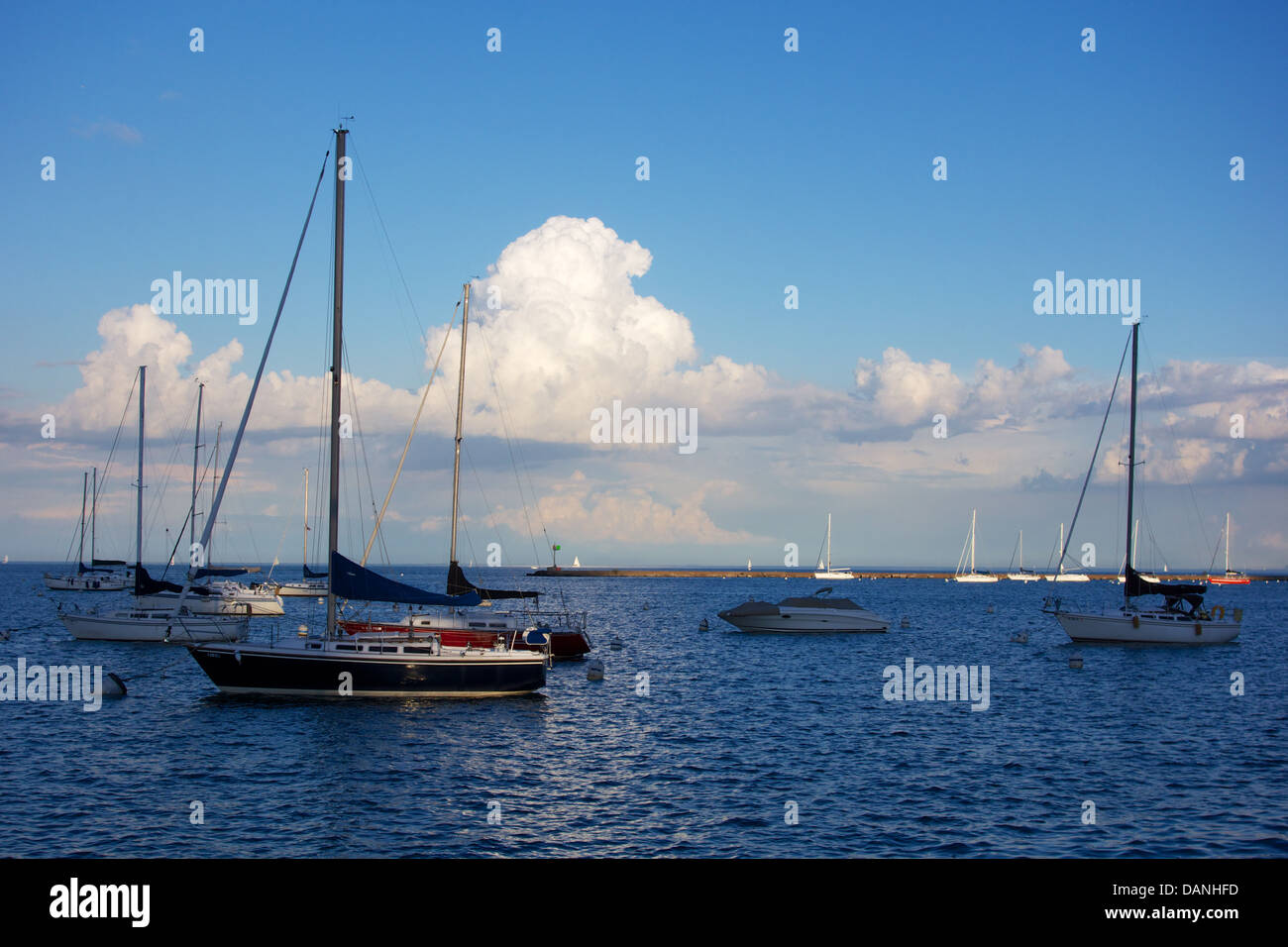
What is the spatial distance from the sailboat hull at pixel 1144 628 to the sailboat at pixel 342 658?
46.3 meters

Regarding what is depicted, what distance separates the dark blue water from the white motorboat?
28.8 metres

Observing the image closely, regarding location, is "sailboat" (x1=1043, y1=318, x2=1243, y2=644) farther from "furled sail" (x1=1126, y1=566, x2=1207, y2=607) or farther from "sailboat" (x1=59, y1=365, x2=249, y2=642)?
"sailboat" (x1=59, y1=365, x2=249, y2=642)

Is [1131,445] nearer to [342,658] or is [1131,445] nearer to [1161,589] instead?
[1161,589]

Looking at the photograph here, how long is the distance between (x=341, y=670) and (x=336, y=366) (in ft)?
39.9

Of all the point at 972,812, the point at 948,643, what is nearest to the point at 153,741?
the point at 972,812

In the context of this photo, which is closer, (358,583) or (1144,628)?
(358,583)

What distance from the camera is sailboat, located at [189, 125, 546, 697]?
3719 centimetres

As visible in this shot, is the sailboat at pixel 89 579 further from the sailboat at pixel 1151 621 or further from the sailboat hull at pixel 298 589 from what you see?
the sailboat at pixel 1151 621

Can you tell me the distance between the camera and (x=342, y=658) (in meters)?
37.1

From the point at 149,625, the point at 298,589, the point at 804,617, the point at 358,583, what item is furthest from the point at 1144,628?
the point at 298,589

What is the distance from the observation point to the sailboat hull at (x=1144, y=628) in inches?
2591

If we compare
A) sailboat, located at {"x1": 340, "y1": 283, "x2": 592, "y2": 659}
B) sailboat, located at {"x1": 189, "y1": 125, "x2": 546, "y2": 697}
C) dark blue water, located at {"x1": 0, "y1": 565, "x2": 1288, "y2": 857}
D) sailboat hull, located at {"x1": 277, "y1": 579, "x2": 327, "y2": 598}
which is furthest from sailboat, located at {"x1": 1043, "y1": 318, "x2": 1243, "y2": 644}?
sailboat hull, located at {"x1": 277, "y1": 579, "x2": 327, "y2": 598}
